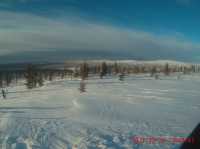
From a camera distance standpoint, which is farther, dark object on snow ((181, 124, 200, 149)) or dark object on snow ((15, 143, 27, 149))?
dark object on snow ((15, 143, 27, 149))

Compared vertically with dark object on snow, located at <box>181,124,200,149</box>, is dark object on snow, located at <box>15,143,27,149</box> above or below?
below

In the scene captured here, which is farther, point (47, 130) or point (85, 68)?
point (85, 68)

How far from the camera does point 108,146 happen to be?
8.59 metres

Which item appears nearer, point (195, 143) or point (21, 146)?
point (195, 143)

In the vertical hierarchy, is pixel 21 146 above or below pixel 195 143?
below

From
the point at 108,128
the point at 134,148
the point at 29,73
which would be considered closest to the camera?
the point at 134,148

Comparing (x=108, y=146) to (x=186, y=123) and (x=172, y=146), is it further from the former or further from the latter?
(x=186, y=123)

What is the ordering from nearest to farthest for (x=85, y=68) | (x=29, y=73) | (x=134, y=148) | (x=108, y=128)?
(x=134, y=148) < (x=108, y=128) < (x=29, y=73) < (x=85, y=68)

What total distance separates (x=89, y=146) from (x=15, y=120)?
6.63 m

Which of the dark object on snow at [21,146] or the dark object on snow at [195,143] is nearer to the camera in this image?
the dark object on snow at [195,143]

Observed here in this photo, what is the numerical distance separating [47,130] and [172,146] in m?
6.00

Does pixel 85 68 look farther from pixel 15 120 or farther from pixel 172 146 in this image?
pixel 172 146

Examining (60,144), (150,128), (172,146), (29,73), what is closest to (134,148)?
(172,146)

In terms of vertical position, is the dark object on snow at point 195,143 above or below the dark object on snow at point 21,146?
above
